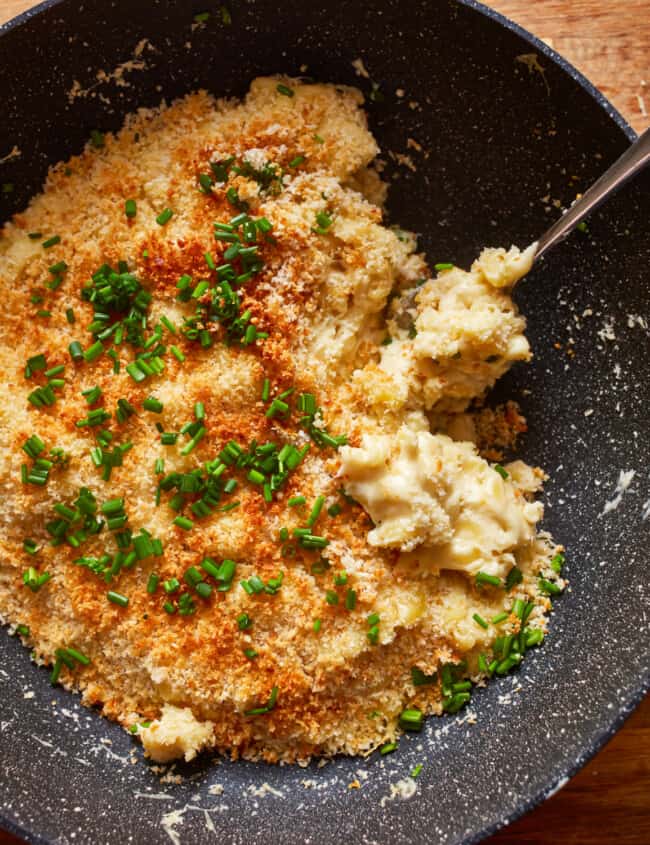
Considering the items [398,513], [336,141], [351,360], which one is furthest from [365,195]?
[398,513]

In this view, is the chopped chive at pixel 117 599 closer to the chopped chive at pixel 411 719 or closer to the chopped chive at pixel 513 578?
the chopped chive at pixel 411 719

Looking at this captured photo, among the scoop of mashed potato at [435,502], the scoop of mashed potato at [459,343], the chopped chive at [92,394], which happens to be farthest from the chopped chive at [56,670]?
the scoop of mashed potato at [459,343]

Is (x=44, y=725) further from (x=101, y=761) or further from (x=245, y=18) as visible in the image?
(x=245, y=18)

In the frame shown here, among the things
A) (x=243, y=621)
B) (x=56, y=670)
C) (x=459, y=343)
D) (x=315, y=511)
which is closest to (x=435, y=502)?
(x=315, y=511)

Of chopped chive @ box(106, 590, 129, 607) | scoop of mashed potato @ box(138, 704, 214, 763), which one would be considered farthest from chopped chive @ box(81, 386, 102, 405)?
scoop of mashed potato @ box(138, 704, 214, 763)

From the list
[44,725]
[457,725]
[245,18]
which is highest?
[245,18]

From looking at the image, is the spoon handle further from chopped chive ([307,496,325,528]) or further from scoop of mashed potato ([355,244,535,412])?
chopped chive ([307,496,325,528])
